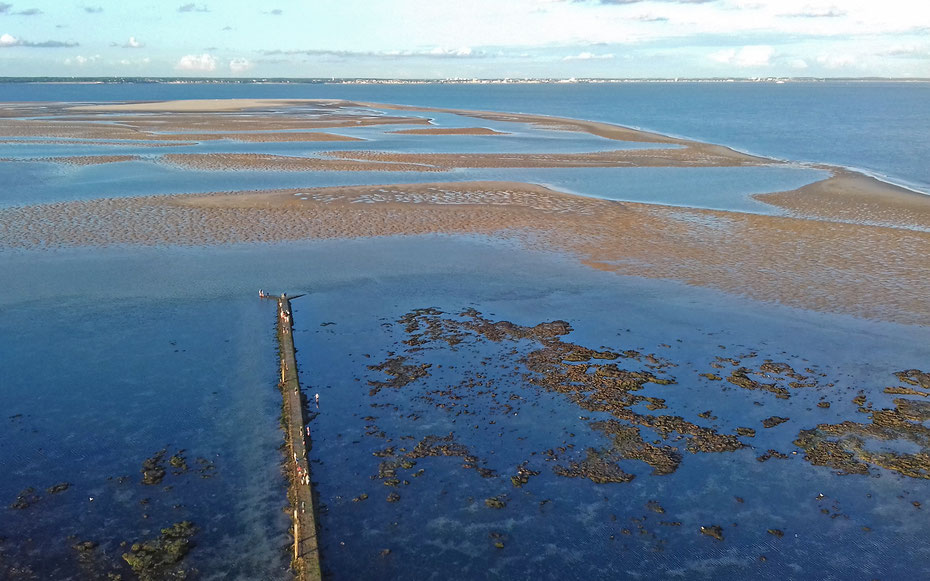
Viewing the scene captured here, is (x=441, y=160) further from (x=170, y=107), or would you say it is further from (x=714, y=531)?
(x=170, y=107)

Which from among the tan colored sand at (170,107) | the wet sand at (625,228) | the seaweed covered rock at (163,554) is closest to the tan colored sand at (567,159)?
the wet sand at (625,228)

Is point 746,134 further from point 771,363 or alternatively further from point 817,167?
point 771,363

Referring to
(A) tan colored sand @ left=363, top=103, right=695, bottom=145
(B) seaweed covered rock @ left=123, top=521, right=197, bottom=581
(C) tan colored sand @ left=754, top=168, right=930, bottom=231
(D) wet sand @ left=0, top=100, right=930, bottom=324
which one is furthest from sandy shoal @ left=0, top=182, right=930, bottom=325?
(A) tan colored sand @ left=363, top=103, right=695, bottom=145

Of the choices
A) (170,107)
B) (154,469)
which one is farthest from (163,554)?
(170,107)

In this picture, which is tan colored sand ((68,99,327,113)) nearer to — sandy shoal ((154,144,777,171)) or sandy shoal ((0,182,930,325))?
sandy shoal ((154,144,777,171))

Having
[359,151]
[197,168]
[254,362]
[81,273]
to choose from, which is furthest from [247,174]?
[254,362]

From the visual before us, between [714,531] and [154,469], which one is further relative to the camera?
Answer: [154,469]
